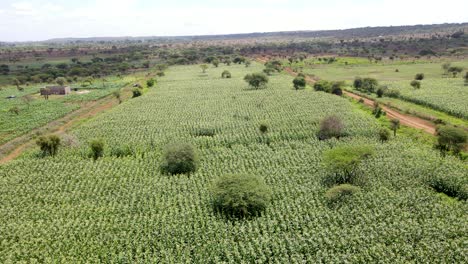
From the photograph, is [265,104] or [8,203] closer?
[8,203]

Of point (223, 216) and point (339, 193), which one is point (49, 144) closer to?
point (223, 216)

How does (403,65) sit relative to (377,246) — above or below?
above

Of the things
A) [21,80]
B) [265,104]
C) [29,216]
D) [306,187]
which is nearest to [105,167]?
[29,216]

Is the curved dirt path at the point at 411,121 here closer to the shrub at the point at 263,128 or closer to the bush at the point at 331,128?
the bush at the point at 331,128

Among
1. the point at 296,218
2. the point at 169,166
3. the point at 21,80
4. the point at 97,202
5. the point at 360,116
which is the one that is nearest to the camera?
the point at 296,218

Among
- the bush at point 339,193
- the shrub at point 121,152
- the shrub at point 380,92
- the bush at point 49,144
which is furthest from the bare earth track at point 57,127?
the shrub at point 380,92

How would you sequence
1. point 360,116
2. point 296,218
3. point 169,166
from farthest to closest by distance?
1. point 360,116
2. point 169,166
3. point 296,218

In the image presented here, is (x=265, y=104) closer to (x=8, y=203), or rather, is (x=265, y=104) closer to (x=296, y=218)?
(x=296, y=218)

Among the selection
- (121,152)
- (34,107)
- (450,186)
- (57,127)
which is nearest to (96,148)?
(121,152)
